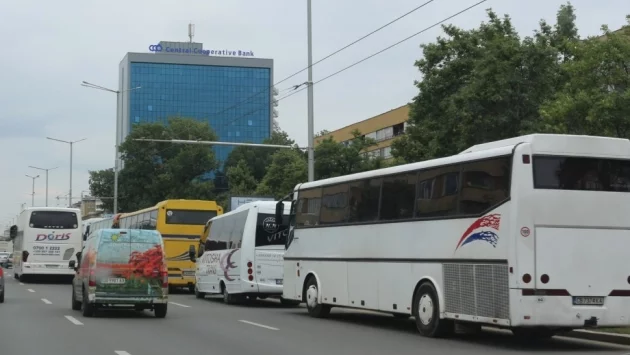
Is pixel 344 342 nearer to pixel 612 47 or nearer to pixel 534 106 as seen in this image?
pixel 612 47

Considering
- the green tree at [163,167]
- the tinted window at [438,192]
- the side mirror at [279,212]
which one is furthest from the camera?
the green tree at [163,167]

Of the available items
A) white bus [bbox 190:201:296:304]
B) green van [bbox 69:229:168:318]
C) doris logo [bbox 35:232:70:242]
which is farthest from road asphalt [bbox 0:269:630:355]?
doris logo [bbox 35:232:70:242]

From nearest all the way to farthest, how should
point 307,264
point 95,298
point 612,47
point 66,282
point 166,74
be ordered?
point 95,298 → point 307,264 → point 612,47 → point 66,282 → point 166,74

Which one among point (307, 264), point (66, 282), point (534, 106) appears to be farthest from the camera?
point (66, 282)

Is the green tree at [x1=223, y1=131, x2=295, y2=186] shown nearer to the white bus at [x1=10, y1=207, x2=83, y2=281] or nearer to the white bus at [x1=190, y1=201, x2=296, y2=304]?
the white bus at [x1=10, y1=207, x2=83, y2=281]

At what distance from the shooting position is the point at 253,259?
26.1 m

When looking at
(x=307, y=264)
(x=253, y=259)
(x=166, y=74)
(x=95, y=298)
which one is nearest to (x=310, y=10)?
(x=253, y=259)

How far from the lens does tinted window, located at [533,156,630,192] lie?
14.6 m

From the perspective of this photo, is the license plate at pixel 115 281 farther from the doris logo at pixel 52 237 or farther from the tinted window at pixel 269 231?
the doris logo at pixel 52 237

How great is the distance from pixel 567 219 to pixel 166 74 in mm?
125333

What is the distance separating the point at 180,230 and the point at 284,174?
3191 centimetres

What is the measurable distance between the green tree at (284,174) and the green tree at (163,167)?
16171 millimetres

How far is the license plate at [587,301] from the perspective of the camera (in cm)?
1446

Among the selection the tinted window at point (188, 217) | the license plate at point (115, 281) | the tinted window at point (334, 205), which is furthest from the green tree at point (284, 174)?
the license plate at point (115, 281)
